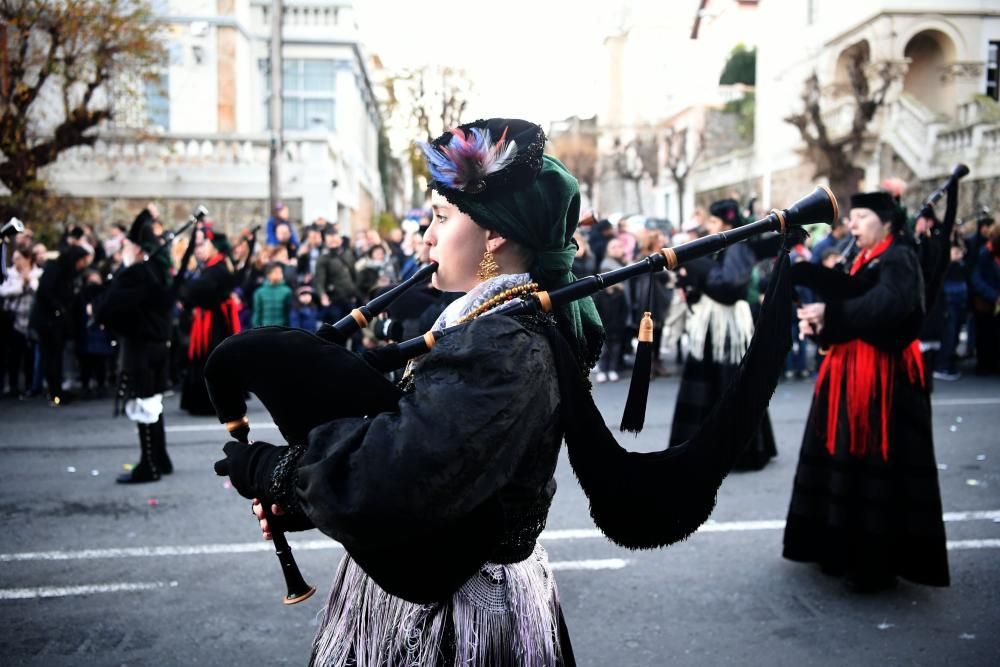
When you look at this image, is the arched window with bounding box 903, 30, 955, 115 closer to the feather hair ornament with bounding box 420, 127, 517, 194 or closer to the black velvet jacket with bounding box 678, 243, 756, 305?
the black velvet jacket with bounding box 678, 243, 756, 305

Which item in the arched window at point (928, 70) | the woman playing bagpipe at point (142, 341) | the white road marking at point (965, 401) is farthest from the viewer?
the arched window at point (928, 70)

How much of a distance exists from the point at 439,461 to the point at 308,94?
28.5 metres

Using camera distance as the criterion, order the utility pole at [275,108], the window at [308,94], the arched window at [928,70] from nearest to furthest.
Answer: the utility pole at [275,108] < the window at [308,94] < the arched window at [928,70]

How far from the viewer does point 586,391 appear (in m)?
1.91

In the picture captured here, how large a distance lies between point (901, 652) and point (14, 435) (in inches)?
304

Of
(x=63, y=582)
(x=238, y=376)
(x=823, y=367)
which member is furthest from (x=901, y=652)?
(x=63, y=582)

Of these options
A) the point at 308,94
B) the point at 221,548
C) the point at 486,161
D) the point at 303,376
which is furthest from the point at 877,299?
the point at 308,94

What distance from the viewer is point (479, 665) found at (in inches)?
77.9

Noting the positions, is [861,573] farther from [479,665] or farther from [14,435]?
[14,435]

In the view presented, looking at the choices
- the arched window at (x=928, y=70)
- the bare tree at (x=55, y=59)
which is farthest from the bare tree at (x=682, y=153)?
the bare tree at (x=55, y=59)

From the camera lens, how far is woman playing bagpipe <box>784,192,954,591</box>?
4355mm

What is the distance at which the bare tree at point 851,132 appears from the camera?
26828 mm

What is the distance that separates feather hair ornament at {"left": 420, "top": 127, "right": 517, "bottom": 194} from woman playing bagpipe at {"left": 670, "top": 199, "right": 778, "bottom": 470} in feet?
16.4

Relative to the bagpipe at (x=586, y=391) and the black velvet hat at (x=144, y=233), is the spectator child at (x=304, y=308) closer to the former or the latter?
the black velvet hat at (x=144, y=233)
